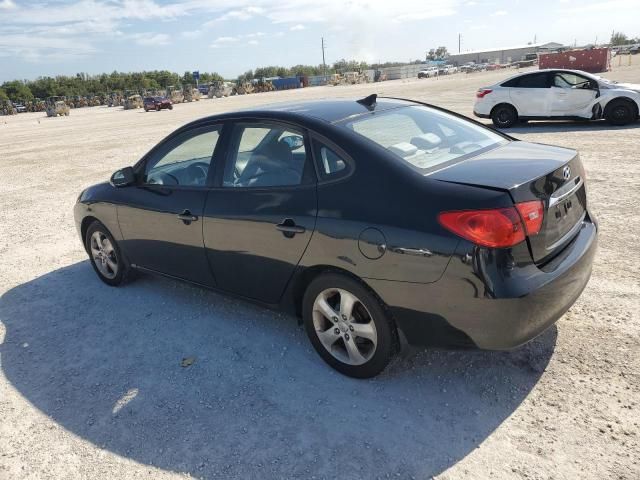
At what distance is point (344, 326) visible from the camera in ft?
10.4

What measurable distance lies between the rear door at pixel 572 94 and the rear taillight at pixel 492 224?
1175cm

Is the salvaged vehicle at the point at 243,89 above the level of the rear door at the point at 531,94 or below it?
above

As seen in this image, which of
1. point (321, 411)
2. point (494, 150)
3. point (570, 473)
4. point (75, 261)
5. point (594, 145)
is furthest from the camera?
point (594, 145)

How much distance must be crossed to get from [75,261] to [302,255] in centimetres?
400

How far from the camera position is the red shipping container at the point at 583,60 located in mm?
39312

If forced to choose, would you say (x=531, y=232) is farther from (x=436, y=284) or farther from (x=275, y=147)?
(x=275, y=147)

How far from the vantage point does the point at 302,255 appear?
322 cm

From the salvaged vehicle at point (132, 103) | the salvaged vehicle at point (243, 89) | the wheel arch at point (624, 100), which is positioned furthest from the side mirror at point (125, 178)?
→ the salvaged vehicle at point (243, 89)

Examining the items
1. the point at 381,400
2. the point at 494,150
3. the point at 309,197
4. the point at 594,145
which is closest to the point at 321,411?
the point at 381,400

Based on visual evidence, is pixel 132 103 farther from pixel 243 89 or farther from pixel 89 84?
pixel 89 84

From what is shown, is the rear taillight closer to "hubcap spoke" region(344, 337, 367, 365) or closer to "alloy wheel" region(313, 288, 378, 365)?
"alloy wheel" region(313, 288, 378, 365)

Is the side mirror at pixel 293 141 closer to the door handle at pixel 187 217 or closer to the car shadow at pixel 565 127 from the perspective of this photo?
the door handle at pixel 187 217

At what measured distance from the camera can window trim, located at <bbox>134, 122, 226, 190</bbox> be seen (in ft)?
12.7

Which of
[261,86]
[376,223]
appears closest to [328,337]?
[376,223]
